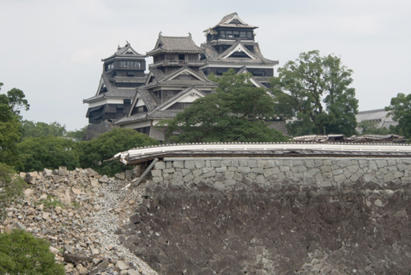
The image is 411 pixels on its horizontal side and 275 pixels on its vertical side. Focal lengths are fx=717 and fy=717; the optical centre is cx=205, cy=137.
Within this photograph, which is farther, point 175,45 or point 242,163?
point 175,45

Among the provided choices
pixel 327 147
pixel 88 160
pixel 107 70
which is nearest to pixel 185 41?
pixel 107 70

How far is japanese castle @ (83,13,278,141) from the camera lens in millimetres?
46344

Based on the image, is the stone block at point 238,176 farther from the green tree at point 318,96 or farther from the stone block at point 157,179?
the green tree at point 318,96

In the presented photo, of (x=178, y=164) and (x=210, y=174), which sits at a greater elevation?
(x=178, y=164)

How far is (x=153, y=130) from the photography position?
45.0 m

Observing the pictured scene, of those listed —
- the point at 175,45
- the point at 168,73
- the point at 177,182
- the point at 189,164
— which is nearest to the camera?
the point at 177,182

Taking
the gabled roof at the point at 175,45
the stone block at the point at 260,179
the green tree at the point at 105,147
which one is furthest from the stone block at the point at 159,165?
the gabled roof at the point at 175,45

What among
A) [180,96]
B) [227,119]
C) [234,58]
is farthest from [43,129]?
[227,119]

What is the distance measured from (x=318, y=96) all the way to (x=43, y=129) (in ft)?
96.5

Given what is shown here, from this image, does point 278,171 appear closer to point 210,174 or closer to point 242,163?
point 242,163

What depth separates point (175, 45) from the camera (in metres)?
50.2

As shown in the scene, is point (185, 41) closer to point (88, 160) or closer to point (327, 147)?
point (88, 160)

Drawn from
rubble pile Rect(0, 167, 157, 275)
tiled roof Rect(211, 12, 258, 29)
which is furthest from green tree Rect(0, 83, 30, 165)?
tiled roof Rect(211, 12, 258, 29)

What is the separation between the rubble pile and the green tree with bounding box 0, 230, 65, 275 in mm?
1621
